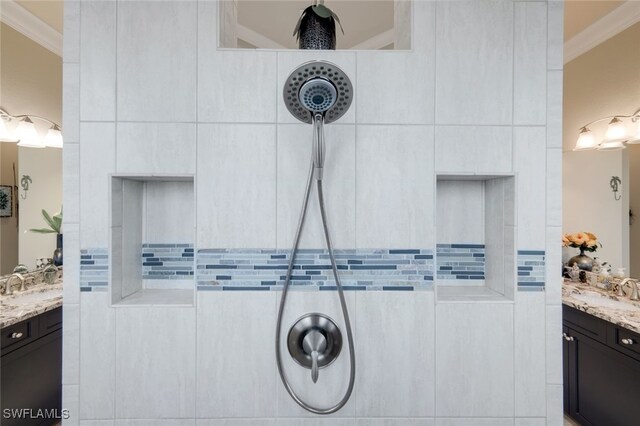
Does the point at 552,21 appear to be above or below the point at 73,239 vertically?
above

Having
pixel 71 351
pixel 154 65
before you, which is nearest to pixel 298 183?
pixel 154 65

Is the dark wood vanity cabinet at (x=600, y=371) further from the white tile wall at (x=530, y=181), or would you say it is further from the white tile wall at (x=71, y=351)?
the white tile wall at (x=71, y=351)

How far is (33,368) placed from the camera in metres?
1.72

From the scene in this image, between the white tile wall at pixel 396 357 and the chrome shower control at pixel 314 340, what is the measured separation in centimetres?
9

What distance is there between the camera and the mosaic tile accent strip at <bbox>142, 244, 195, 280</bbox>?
132 cm

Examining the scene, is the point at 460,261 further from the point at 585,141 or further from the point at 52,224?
the point at 52,224

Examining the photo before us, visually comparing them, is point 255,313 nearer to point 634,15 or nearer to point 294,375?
point 294,375

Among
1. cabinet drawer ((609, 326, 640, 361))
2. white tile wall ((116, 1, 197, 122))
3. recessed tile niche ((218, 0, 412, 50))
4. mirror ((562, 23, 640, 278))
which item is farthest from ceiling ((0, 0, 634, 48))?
cabinet drawer ((609, 326, 640, 361))

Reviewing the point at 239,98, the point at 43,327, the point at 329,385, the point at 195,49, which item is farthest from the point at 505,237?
the point at 43,327

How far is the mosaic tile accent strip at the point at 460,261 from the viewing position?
133cm

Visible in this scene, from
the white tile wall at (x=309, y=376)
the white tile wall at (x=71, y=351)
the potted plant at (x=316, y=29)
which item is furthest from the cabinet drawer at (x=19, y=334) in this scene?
the potted plant at (x=316, y=29)

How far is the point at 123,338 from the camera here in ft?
3.78

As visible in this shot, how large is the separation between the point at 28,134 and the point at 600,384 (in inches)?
142

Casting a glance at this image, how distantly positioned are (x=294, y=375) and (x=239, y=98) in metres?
1.02
